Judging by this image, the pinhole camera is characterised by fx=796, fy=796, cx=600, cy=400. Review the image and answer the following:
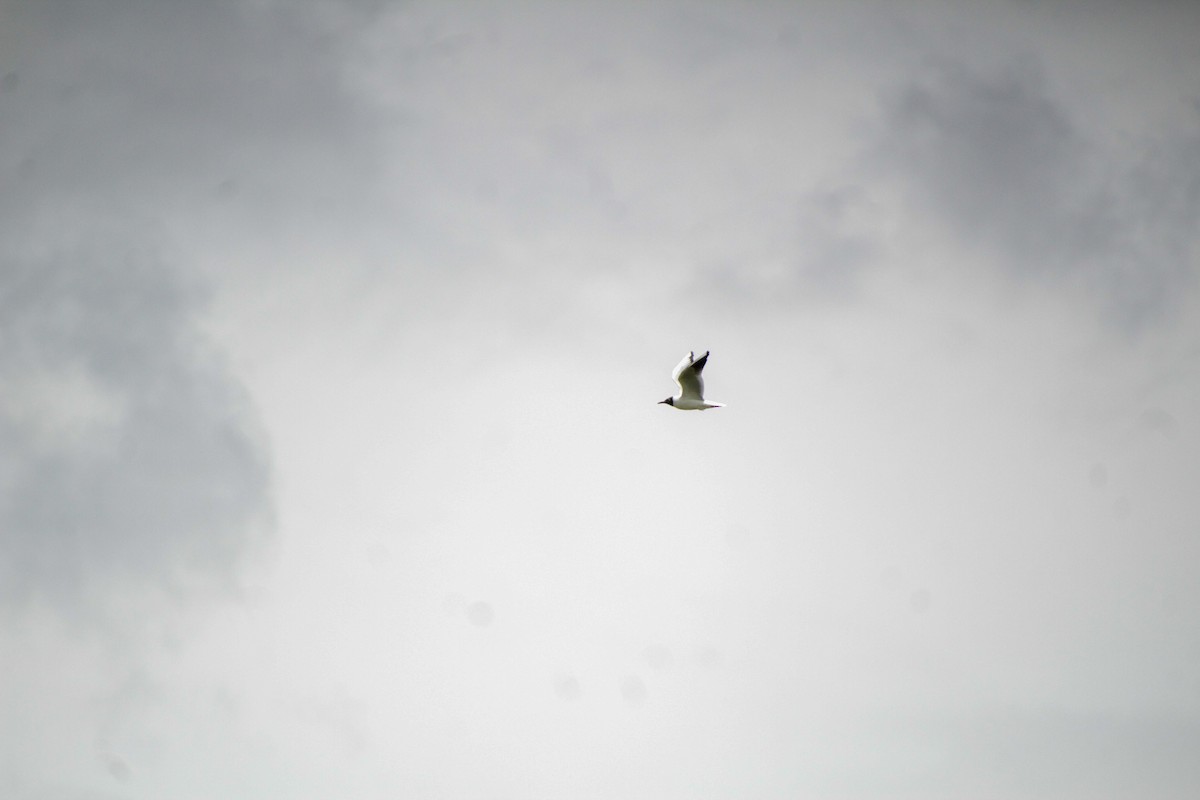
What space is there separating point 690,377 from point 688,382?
296 mm

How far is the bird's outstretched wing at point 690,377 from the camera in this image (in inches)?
1711

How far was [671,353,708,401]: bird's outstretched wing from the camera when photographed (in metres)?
43.5

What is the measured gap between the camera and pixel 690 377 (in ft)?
143

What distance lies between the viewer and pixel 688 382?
43.8 metres

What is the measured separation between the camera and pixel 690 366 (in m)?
43.4

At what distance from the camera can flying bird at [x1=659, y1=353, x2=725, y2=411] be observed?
1692 inches

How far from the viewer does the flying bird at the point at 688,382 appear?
42969 mm
